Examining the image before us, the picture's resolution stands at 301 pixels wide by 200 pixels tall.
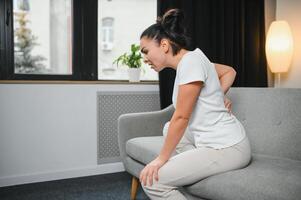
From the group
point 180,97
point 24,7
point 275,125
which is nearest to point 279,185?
point 180,97

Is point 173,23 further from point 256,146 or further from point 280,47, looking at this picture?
point 280,47

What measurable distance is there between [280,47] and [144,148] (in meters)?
1.80

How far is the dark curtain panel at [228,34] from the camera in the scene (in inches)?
108

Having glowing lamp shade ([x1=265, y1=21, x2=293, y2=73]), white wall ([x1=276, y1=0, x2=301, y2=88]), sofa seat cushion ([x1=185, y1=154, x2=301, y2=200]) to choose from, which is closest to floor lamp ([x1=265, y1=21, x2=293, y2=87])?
glowing lamp shade ([x1=265, y1=21, x2=293, y2=73])

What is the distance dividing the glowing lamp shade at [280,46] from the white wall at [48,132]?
141cm

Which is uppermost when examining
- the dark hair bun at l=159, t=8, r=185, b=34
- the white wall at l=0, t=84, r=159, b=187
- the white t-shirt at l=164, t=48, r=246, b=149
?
the dark hair bun at l=159, t=8, r=185, b=34

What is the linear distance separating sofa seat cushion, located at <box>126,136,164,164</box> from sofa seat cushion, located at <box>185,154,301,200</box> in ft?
1.39

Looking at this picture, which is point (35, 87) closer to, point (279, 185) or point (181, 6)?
point (181, 6)

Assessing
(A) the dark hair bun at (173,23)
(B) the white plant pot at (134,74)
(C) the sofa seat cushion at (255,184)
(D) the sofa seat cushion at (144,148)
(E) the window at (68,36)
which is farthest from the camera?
(B) the white plant pot at (134,74)

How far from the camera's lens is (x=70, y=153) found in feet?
8.27

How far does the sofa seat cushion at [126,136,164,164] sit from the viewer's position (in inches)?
65.0

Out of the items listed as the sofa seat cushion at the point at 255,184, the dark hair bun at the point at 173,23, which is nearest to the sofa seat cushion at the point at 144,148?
the sofa seat cushion at the point at 255,184

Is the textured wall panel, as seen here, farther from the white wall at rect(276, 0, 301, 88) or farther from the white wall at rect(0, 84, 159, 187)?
the white wall at rect(276, 0, 301, 88)

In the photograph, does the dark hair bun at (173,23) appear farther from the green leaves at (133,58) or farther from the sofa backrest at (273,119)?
the green leaves at (133,58)
